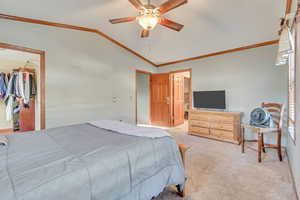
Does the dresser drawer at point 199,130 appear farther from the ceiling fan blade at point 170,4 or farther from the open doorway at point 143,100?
the ceiling fan blade at point 170,4

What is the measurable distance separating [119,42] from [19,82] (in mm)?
2625

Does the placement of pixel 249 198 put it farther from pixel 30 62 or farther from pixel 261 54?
pixel 30 62

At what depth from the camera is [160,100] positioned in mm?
5359

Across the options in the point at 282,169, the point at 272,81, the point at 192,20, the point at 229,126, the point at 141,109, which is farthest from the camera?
the point at 141,109

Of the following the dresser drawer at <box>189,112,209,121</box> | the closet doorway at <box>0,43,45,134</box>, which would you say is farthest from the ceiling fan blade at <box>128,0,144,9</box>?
the dresser drawer at <box>189,112,209,121</box>

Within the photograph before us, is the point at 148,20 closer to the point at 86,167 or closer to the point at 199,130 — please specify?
the point at 86,167

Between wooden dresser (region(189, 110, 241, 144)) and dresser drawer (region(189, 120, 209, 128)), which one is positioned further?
dresser drawer (region(189, 120, 209, 128))

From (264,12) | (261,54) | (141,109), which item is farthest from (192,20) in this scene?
(141,109)

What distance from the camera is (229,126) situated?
347 centimetres

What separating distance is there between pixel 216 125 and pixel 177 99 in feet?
6.55

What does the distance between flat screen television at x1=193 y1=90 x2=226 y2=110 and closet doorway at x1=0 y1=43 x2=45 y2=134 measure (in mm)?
3783

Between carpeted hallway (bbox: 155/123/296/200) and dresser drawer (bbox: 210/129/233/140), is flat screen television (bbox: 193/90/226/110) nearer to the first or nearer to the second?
dresser drawer (bbox: 210/129/233/140)

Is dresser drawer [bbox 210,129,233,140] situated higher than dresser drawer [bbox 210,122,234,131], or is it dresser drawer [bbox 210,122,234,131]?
dresser drawer [bbox 210,122,234,131]

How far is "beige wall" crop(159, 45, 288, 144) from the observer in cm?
323
